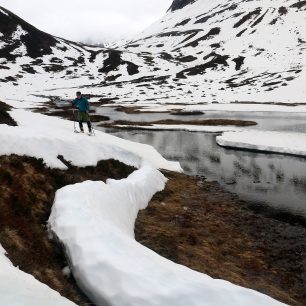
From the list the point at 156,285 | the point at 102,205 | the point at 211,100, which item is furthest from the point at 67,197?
the point at 211,100

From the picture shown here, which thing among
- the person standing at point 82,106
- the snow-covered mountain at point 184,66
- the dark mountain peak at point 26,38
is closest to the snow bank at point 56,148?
the person standing at point 82,106

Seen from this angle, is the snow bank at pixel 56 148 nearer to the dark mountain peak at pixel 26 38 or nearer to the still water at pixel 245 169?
the still water at pixel 245 169

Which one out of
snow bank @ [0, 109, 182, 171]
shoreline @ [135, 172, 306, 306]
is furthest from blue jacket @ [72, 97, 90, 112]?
shoreline @ [135, 172, 306, 306]

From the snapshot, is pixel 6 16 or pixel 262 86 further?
pixel 6 16

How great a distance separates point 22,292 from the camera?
7227 mm

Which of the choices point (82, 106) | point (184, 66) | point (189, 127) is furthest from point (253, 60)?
point (82, 106)

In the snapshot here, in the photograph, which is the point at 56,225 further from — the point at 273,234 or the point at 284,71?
the point at 284,71

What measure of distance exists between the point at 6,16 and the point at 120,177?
554 feet

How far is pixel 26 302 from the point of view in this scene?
6.95 metres

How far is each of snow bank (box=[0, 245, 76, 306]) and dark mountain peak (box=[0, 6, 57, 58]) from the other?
149346mm

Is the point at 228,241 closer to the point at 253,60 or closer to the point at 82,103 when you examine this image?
the point at 82,103

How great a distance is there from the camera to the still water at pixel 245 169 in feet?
67.8

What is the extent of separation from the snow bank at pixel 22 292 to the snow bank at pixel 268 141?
25136mm

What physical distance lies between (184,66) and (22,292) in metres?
149
